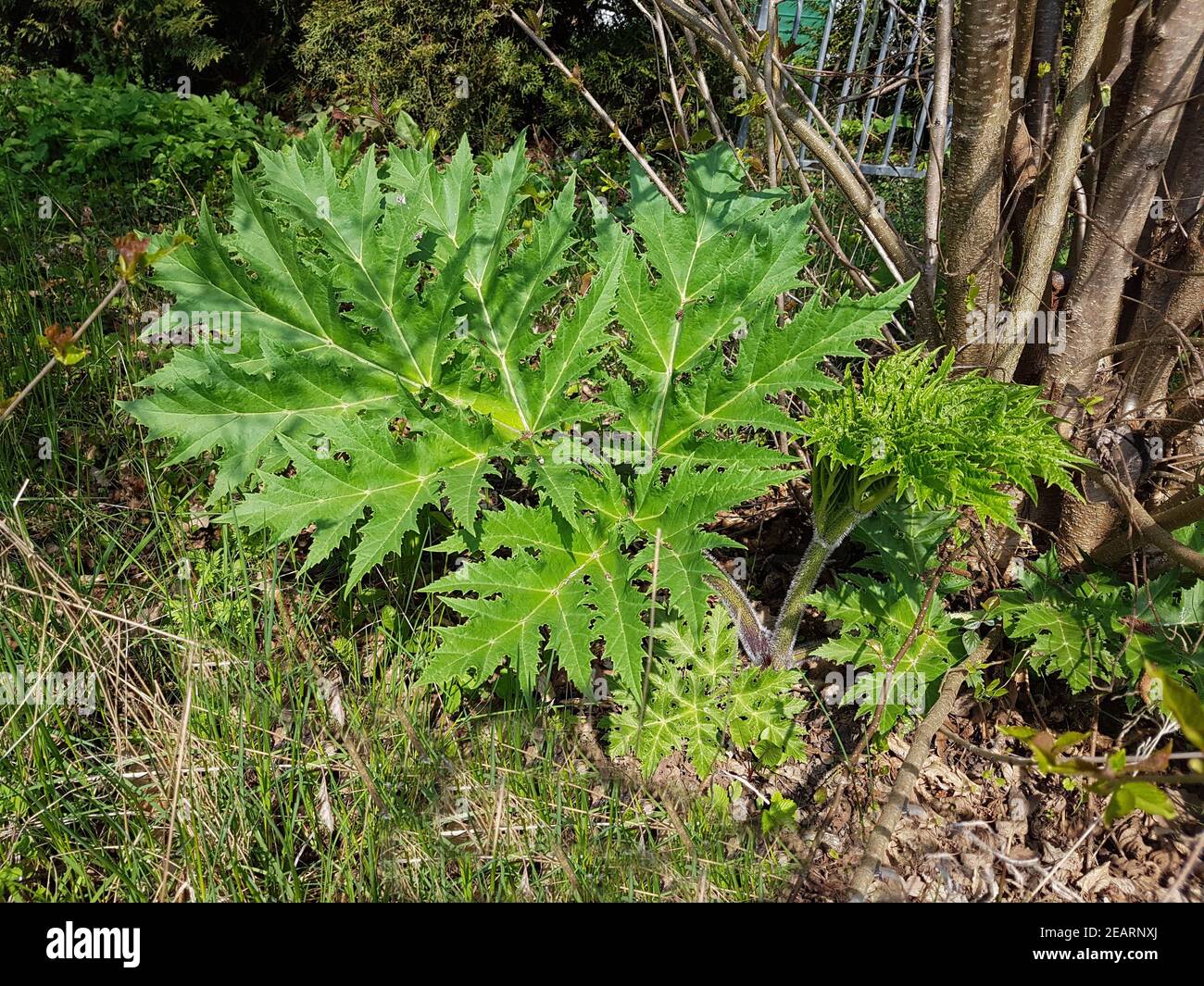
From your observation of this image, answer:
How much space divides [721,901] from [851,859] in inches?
18.7

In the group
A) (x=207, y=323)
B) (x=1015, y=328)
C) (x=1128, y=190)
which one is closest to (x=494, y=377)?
(x=207, y=323)

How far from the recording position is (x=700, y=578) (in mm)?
1807

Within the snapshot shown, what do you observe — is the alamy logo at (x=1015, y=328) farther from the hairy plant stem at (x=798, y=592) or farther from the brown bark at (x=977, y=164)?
the hairy plant stem at (x=798, y=592)

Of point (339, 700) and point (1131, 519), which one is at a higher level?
point (1131, 519)

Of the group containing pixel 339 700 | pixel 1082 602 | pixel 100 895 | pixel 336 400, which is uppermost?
pixel 336 400

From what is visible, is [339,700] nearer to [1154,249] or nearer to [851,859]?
[851,859]
